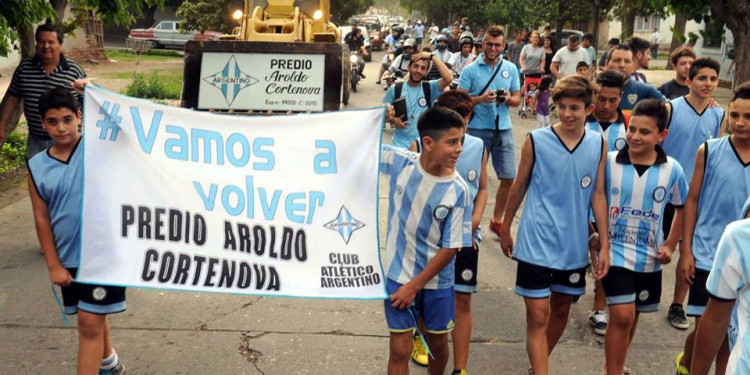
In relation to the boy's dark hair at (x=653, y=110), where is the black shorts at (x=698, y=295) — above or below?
below

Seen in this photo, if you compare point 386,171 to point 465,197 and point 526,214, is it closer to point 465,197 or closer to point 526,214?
point 465,197

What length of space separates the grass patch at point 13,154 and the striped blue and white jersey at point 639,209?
343 inches

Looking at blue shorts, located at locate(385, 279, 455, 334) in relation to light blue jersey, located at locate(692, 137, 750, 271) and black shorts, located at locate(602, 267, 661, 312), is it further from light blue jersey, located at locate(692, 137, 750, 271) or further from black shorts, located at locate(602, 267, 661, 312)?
light blue jersey, located at locate(692, 137, 750, 271)

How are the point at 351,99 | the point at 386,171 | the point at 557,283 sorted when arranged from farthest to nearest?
1. the point at 351,99
2. the point at 557,283
3. the point at 386,171

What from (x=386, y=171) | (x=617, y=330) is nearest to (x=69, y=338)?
(x=386, y=171)

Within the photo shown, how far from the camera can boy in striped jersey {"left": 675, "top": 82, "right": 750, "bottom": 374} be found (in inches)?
169

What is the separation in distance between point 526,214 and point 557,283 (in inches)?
16.3

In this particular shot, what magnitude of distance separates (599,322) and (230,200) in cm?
291

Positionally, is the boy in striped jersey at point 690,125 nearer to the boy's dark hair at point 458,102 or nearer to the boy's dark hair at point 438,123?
the boy's dark hair at point 458,102

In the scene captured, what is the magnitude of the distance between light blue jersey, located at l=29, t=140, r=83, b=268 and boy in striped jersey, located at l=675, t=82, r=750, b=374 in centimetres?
322

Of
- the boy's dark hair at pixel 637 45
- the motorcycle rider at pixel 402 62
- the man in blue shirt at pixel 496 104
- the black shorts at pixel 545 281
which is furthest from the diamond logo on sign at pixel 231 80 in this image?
A: the black shorts at pixel 545 281

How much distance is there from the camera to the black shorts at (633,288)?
4367 mm

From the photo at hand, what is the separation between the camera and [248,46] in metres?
12.8

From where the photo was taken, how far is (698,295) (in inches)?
173
